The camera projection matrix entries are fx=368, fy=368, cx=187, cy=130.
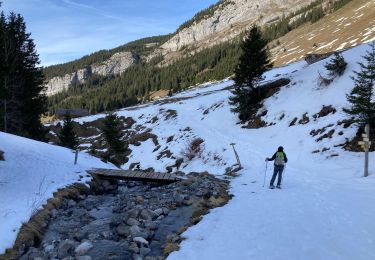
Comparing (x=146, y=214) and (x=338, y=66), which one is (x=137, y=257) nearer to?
(x=146, y=214)

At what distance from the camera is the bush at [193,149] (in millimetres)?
39188

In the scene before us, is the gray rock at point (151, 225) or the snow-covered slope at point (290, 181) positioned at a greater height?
the snow-covered slope at point (290, 181)

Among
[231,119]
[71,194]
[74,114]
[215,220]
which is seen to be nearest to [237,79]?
[231,119]

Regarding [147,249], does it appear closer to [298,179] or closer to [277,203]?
[277,203]

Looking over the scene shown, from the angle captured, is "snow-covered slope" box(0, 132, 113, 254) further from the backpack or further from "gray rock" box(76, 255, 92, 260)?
the backpack

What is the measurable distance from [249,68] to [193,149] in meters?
11.2

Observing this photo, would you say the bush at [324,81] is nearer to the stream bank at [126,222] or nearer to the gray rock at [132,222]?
the stream bank at [126,222]

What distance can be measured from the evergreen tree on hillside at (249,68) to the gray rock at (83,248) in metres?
33.7

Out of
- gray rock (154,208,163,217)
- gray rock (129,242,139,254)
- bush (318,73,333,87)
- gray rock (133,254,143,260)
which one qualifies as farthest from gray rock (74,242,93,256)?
bush (318,73,333,87)

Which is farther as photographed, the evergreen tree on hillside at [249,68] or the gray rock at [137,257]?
the evergreen tree on hillside at [249,68]

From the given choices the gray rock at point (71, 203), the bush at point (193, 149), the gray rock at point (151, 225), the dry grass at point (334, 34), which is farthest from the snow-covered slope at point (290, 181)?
the dry grass at point (334, 34)

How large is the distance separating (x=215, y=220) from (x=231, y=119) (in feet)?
113

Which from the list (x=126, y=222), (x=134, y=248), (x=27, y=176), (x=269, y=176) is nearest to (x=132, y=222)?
(x=126, y=222)

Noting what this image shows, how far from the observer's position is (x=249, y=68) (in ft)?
137
